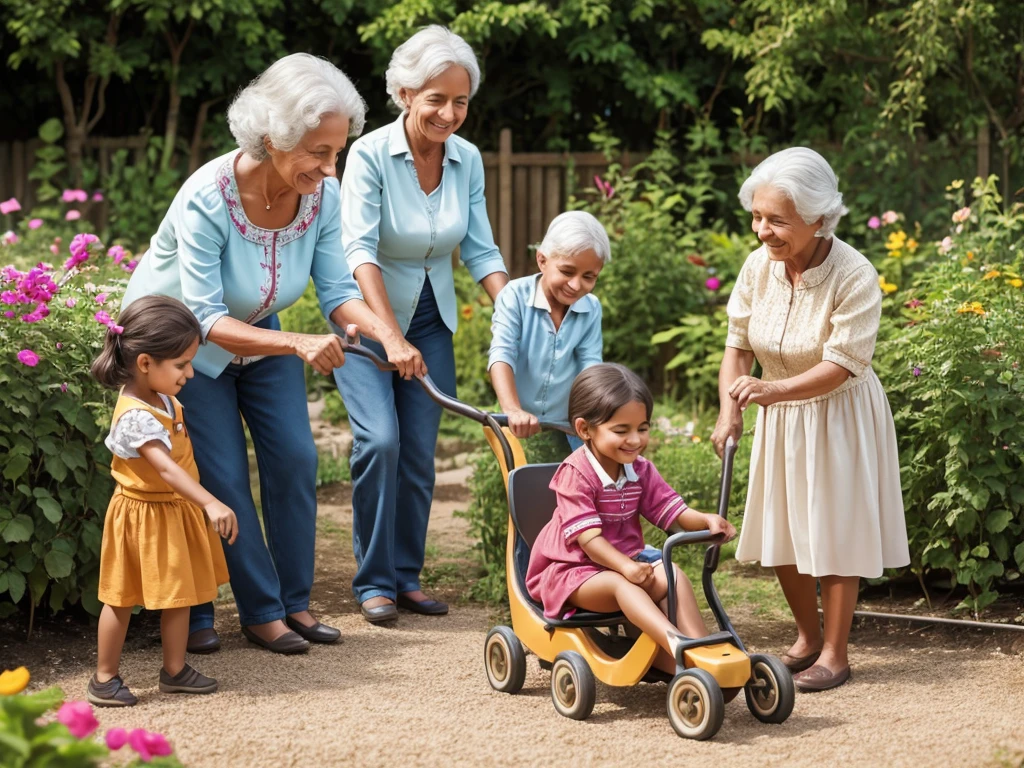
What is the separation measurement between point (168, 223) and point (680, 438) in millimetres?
3542

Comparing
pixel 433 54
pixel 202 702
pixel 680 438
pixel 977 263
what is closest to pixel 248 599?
pixel 202 702

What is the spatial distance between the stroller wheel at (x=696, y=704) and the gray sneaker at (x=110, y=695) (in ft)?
5.22

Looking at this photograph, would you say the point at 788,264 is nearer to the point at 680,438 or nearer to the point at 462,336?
the point at 680,438

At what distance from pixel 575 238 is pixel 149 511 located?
158cm

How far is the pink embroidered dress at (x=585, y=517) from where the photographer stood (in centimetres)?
383

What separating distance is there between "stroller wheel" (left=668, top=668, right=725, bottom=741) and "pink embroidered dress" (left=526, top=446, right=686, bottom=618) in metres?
0.43

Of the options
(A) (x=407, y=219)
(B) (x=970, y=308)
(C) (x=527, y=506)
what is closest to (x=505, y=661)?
(C) (x=527, y=506)

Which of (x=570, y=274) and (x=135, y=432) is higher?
(x=570, y=274)

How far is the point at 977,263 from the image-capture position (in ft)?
20.5

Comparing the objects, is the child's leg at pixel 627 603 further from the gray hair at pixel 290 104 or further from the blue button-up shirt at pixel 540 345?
the gray hair at pixel 290 104

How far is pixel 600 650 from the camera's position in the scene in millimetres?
3850

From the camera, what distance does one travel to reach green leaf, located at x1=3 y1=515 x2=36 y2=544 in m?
4.23

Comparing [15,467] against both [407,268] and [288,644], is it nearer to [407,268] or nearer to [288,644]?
[288,644]

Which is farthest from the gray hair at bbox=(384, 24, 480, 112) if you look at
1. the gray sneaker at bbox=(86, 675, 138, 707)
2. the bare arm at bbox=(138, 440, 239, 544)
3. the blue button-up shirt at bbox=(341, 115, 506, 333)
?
the gray sneaker at bbox=(86, 675, 138, 707)
